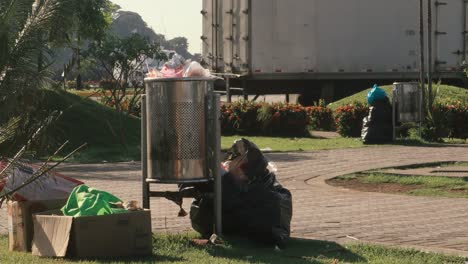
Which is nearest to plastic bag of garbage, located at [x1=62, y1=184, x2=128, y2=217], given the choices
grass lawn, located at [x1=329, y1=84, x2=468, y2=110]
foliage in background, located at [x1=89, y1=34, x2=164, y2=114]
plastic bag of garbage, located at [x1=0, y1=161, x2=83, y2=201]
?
plastic bag of garbage, located at [x1=0, y1=161, x2=83, y2=201]

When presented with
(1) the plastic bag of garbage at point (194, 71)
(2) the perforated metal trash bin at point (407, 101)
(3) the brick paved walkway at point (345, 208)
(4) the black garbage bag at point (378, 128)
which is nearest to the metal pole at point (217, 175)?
(1) the plastic bag of garbage at point (194, 71)

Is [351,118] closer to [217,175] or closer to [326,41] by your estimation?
[326,41]

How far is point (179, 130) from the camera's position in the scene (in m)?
8.98

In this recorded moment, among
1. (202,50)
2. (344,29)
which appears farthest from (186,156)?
(202,50)

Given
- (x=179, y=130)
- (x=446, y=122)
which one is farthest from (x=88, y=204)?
(x=446, y=122)

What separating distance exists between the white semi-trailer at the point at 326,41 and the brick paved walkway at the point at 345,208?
532 inches

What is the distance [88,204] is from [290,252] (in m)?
1.71

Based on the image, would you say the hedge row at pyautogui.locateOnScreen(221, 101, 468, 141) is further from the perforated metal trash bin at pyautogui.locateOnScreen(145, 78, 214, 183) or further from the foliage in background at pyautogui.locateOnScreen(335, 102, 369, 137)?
the perforated metal trash bin at pyautogui.locateOnScreen(145, 78, 214, 183)

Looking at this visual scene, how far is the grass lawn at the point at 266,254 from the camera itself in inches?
315

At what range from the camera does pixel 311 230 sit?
32.2 ft

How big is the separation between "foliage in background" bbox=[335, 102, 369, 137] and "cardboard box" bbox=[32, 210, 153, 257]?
16665mm

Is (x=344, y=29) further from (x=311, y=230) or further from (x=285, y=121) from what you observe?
(x=311, y=230)

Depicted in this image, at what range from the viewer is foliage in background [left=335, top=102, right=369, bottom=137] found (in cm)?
2458

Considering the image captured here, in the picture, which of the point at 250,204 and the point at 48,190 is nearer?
the point at 250,204
